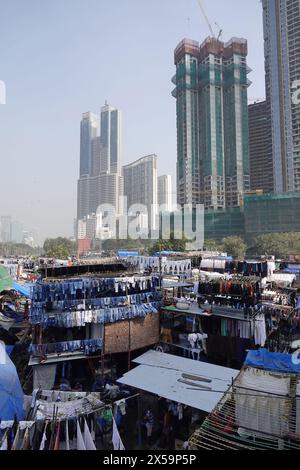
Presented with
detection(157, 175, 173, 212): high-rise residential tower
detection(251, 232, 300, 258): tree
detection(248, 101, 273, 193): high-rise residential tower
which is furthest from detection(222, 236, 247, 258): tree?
detection(248, 101, 273, 193): high-rise residential tower

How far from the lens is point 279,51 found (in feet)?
247

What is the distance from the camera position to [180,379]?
940 cm

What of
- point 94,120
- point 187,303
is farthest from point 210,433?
point 94,120

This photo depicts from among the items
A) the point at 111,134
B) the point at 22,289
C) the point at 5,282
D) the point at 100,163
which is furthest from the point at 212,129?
the point at 22,289

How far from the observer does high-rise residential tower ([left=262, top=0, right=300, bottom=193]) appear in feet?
240

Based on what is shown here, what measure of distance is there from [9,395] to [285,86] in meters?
85.0

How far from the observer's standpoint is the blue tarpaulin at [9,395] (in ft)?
27.6

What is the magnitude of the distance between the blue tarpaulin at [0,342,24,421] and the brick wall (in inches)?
132

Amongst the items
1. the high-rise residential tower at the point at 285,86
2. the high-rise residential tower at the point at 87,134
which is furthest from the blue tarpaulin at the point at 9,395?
the high-rise residential tower at the point at 87,134

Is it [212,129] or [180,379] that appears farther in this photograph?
[212,129]

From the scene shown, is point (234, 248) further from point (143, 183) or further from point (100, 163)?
point (100, 163)

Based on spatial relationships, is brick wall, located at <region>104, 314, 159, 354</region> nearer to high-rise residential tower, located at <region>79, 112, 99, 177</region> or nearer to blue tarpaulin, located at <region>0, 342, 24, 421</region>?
blue tarpaulin, located at <region>0, 342, 24, 421</region>
